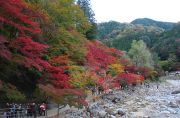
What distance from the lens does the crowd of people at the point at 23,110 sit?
23609mm

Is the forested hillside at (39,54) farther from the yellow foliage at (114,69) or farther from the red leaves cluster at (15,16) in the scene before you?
the yellow foliage at (114,69)

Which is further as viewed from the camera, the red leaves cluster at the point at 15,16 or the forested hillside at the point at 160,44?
the forested hillside at the point at 160,44

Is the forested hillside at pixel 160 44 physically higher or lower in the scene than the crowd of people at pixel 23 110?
higher

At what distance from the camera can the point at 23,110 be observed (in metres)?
24.4

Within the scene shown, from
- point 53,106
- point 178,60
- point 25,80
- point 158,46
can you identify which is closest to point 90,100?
point 53,106

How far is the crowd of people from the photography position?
23609mm

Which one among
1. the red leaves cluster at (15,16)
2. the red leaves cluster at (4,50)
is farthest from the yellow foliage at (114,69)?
the red leaves cluster at (4,50)

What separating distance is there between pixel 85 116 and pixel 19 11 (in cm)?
996

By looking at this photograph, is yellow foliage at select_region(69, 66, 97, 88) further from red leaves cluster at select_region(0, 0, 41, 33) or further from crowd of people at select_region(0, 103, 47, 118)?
red leaves cluster at select_region(0, 0, 41, 33)

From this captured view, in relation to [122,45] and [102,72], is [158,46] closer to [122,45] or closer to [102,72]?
[122,45]

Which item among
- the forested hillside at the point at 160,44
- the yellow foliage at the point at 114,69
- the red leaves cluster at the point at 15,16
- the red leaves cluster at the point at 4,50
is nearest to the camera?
the red leaves cluster at the point at 4,50

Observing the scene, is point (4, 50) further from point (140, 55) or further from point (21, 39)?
point (140, 55)

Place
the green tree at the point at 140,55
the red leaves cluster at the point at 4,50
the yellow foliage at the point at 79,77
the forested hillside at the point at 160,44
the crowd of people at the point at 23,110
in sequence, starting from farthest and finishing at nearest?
the forested hillside at the point at 160,44 < the green tree at the point at 140,55 < the yellow foliage at the point at 79,77 < the crowd of people at the point at 23,110 < the red leaves cluster at the point at 4,50

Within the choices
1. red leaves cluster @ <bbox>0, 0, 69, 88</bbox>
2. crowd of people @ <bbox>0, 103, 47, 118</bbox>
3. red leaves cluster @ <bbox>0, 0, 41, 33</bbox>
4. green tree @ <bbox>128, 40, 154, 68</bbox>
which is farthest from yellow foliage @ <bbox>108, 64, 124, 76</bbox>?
green tree @ <bbox>128, 40, 154, 68</bbox>
